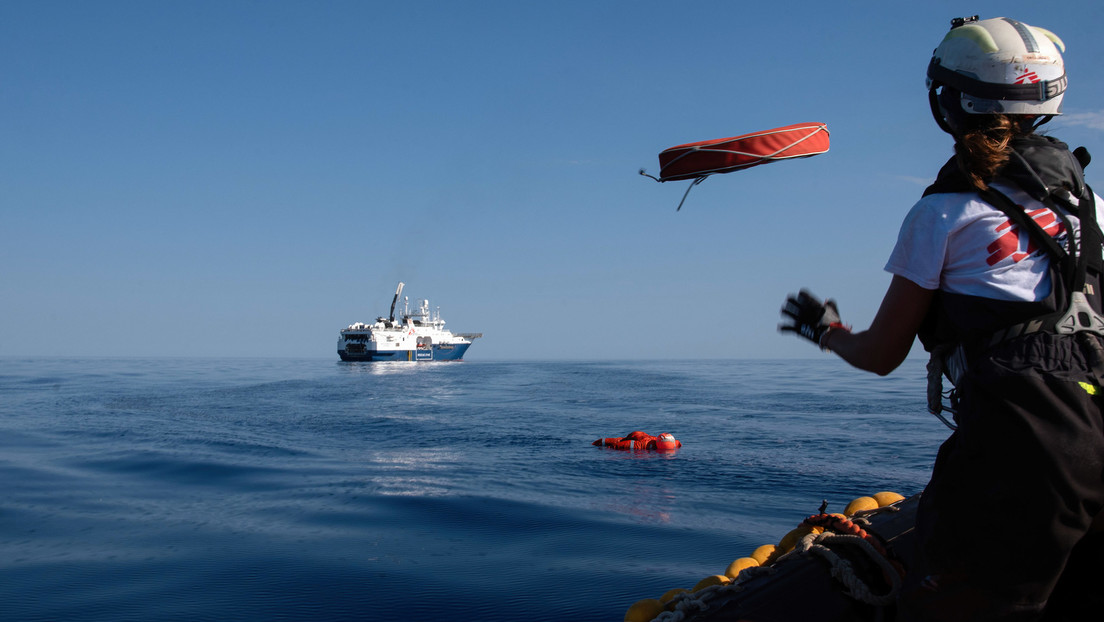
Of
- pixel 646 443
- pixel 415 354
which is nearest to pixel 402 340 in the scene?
pixel 415 354

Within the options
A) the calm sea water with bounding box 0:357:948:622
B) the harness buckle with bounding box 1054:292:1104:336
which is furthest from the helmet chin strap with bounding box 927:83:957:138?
the calm sea water with bounding box 0:357:948:622

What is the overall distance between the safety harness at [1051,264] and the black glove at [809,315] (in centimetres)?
32

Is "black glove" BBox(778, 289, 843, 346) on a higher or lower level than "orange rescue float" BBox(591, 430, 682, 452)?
higher

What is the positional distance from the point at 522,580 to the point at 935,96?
174 inches

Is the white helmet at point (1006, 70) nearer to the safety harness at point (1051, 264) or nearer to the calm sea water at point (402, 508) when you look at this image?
the safety harness at point (1051, 264)

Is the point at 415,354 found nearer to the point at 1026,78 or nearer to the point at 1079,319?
the point at 1026,78

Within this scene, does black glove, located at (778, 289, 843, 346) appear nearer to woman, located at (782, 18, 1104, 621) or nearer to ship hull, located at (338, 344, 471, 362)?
woman, located at (782, 18, 1104, 621)

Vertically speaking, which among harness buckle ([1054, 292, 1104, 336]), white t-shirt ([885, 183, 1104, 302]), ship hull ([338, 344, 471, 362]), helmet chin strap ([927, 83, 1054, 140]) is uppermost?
helmet chin strap ([927, 83, 1054, 140])

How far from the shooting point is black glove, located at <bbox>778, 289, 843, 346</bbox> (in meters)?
2.08

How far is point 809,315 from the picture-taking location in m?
2.13

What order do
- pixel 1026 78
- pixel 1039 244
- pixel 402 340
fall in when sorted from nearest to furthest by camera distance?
1. pixel 1039 244
2. pixel 1026 78
3. pixel 402 340

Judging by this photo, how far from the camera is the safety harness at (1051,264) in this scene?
1.64 metres

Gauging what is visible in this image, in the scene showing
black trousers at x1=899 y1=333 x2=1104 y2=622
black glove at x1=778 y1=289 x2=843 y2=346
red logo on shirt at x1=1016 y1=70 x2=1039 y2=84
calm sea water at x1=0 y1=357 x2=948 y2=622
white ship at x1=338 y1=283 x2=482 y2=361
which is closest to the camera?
black trousers at x1=899 y1=333 x2=1104 y2=622

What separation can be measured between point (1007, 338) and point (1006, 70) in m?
Answer: 0.72
